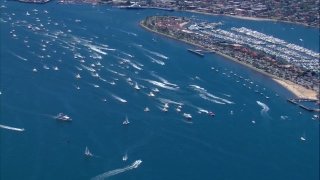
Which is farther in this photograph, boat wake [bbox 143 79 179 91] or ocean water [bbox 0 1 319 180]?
boat wake [bbox 143 79 179 91]

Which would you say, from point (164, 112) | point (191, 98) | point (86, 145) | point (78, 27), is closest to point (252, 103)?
point (191, 98)

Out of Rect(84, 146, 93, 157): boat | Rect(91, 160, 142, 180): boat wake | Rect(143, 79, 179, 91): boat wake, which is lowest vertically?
Rect(143, 79, 179, 91): boat wake

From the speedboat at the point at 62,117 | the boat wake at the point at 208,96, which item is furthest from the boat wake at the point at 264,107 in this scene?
the speedboat at the point at 62,117

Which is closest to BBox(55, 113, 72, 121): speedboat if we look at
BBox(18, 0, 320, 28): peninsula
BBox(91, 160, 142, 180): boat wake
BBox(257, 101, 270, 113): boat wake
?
BBox(91, 160, 142, 180): boat wake

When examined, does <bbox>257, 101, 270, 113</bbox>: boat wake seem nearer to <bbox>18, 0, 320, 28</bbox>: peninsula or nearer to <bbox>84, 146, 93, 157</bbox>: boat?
<bbox>84, 146, 93, 157</bbox>: boat

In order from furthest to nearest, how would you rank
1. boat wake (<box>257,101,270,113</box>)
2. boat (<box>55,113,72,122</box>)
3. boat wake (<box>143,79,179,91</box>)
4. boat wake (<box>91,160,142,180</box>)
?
1. boat wake (<box>143,79,179,91</box>)
2. boat wake (<box>257,101,270,113</box>)
3. boat (<box>55,113,72,122</box>)
4. boat wake (<box>91,160,142,180</box>)

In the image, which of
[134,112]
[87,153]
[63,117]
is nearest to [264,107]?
[134,112]

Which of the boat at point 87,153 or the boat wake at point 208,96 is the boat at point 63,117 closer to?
the boat at point 87,153

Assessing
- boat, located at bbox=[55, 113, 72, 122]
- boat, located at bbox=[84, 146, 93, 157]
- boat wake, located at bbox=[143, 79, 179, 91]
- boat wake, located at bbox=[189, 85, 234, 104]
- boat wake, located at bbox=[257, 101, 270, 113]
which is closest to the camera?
boat, located at bbox=[84, 146, 93, 157]
